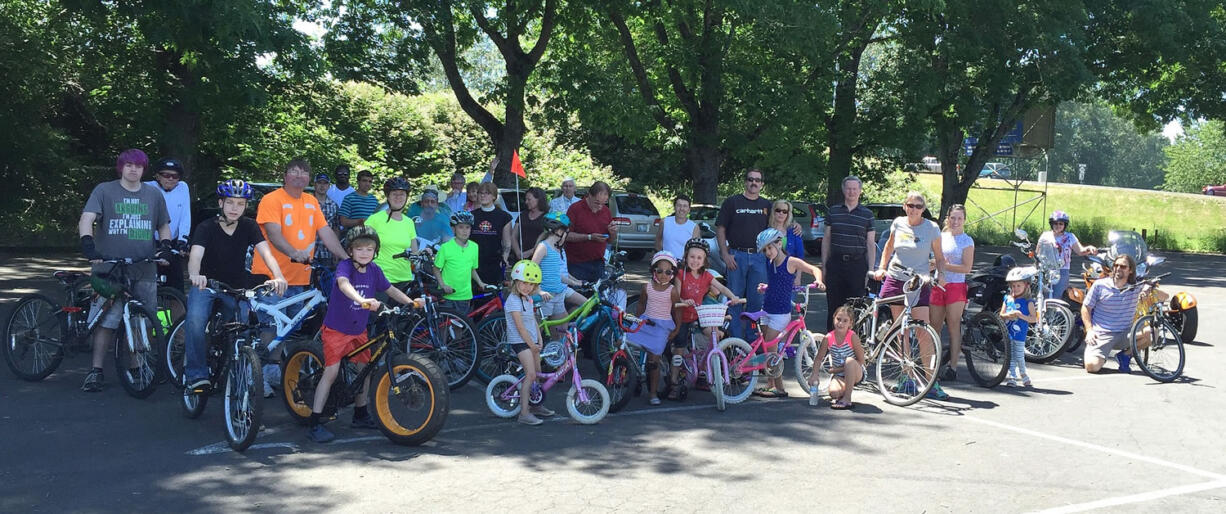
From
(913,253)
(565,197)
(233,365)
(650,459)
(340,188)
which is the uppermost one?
(565,197)

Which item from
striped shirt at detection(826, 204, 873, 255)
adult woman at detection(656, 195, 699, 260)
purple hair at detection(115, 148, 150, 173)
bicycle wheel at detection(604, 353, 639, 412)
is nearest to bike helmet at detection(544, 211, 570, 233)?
adult woman at detection(656, 195, 699, 260)

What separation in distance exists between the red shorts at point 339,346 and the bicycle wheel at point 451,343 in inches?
58.0

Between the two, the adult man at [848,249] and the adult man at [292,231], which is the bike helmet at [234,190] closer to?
the adult man at [292,231]

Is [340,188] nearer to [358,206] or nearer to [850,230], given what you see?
[358,206]

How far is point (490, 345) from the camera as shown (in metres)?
9.12

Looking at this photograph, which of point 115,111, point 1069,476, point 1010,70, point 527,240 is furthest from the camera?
point 1010,70

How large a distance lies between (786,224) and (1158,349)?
13.3 feet

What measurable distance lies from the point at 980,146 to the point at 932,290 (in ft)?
76.0

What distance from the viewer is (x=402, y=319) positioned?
8.83 metres

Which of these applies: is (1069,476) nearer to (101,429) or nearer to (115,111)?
(101,429)

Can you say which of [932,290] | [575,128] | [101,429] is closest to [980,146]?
[575,128]

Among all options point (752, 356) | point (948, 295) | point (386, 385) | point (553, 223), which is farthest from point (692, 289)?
point (386, 385)

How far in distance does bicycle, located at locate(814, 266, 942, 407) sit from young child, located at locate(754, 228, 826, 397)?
289 mm

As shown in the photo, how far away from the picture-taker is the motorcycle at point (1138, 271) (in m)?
11.3
